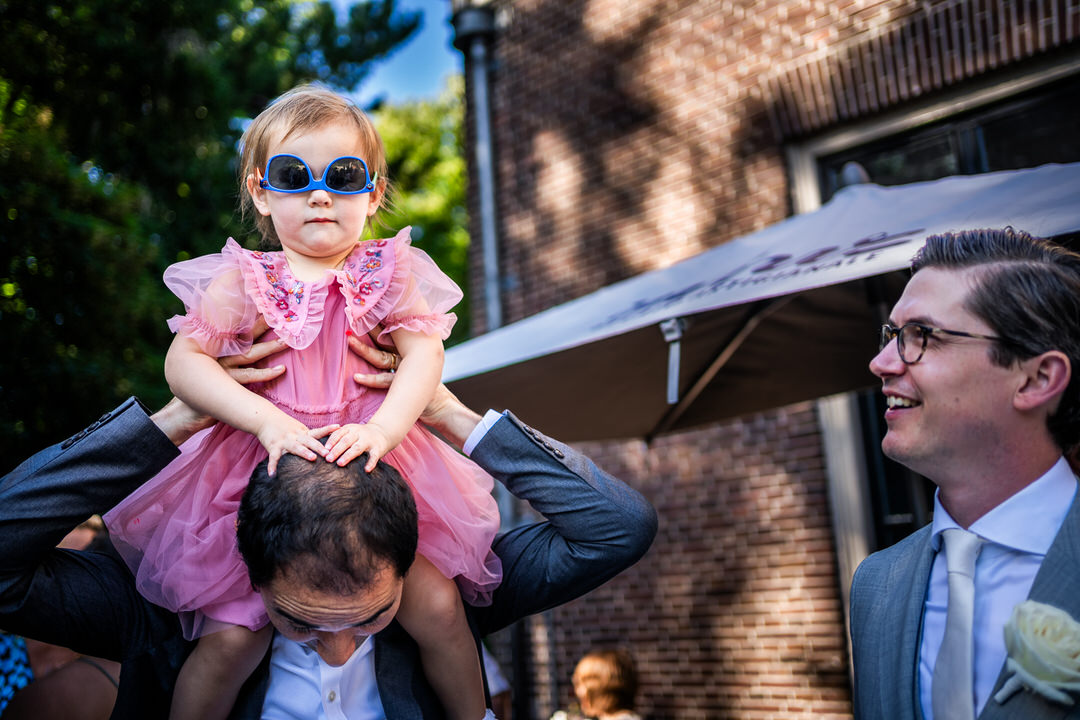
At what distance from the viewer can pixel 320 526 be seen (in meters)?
1.65

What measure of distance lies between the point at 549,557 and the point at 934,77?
15.4 feet

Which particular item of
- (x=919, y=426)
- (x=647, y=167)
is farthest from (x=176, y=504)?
(x=647, y=167)

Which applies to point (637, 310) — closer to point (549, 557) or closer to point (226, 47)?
point (549, 557)

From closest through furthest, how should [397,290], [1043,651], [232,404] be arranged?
1. [1043,651]
2. [232,404]
3. [397,290]

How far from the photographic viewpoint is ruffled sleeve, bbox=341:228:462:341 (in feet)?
6.39

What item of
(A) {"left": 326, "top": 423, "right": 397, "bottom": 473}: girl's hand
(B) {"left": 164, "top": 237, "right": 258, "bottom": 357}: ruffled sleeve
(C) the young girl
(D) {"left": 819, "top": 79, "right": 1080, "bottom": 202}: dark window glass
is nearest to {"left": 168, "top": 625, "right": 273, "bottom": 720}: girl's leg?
(C) the young girl

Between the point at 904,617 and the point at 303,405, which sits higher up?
the point at 303,405

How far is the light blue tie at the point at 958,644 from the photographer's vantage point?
168 cm

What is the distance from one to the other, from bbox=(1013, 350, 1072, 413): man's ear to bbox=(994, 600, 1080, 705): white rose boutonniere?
0.44 meters

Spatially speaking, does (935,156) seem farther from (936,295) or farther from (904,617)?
(904,617)

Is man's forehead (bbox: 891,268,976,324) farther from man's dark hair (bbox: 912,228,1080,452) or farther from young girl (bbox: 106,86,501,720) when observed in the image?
young girl (bbox: 106,86,501,720)

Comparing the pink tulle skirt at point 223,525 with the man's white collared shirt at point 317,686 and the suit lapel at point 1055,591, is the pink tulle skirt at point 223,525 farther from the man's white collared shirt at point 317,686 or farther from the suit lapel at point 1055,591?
the suit lapel at point 1055,591

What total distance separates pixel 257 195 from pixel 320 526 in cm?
89

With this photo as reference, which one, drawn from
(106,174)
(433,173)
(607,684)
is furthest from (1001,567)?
(433,173)
